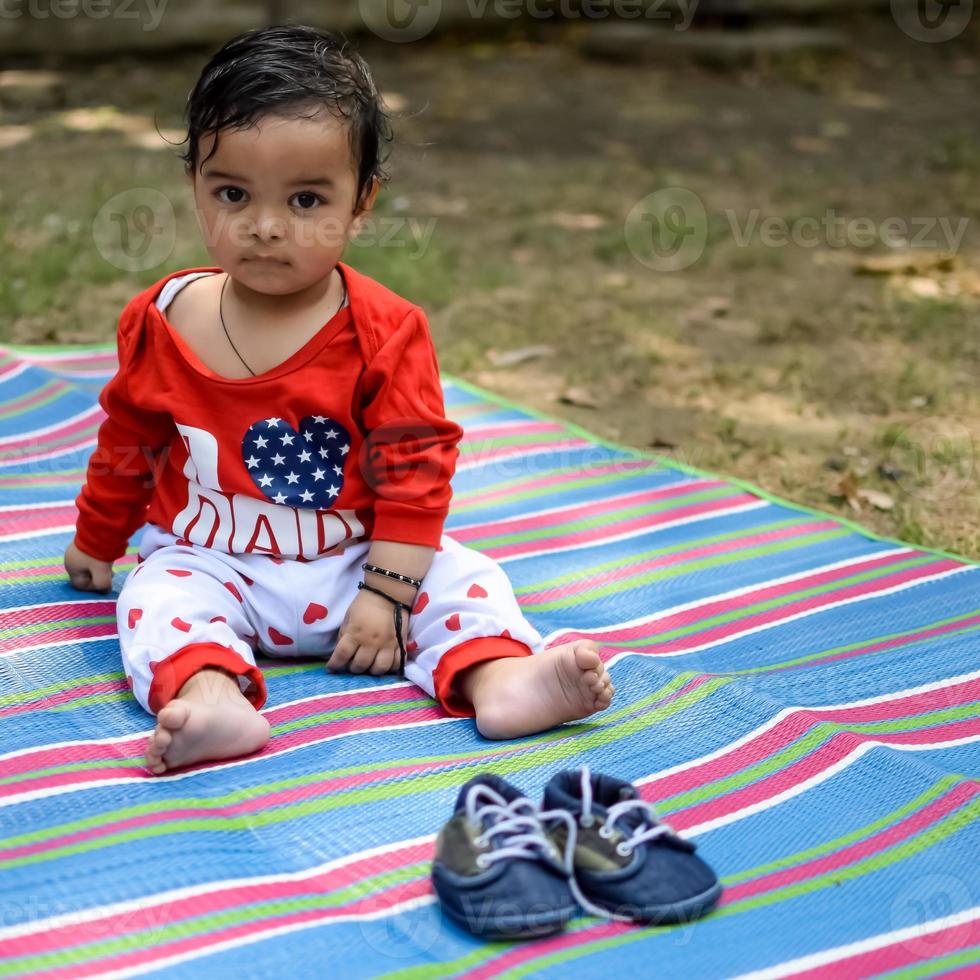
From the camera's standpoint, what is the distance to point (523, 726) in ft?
6.27

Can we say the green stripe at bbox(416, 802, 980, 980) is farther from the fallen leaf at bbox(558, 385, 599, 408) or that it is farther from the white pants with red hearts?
the fallen leaf at bbox(558, 385, 599, 408)

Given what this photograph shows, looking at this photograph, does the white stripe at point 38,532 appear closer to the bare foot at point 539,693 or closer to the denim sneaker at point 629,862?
the bare foot at point 539,693

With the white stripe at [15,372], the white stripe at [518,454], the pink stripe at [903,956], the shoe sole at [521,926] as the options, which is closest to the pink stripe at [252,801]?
the shoe sole at [521,926]

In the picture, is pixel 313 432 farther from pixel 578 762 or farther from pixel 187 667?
pixel 578 762

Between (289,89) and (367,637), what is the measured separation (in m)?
0.82

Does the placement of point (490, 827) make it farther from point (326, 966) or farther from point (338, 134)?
point (338, 134)

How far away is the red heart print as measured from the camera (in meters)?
2.06

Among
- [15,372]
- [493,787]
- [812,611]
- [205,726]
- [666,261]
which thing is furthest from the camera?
[666,261]

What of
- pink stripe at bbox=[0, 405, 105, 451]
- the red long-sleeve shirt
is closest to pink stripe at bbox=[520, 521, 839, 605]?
the red long-sleeve shirt

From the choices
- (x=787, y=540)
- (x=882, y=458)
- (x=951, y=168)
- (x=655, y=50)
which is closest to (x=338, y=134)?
(x=787, y=540)

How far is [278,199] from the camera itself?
1888mm

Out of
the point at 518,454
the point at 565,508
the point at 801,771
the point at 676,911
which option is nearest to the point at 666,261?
the point at 518,454

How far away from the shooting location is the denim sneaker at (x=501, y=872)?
1482 mm

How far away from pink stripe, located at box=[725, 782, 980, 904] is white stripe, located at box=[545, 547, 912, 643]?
0.69 metres
